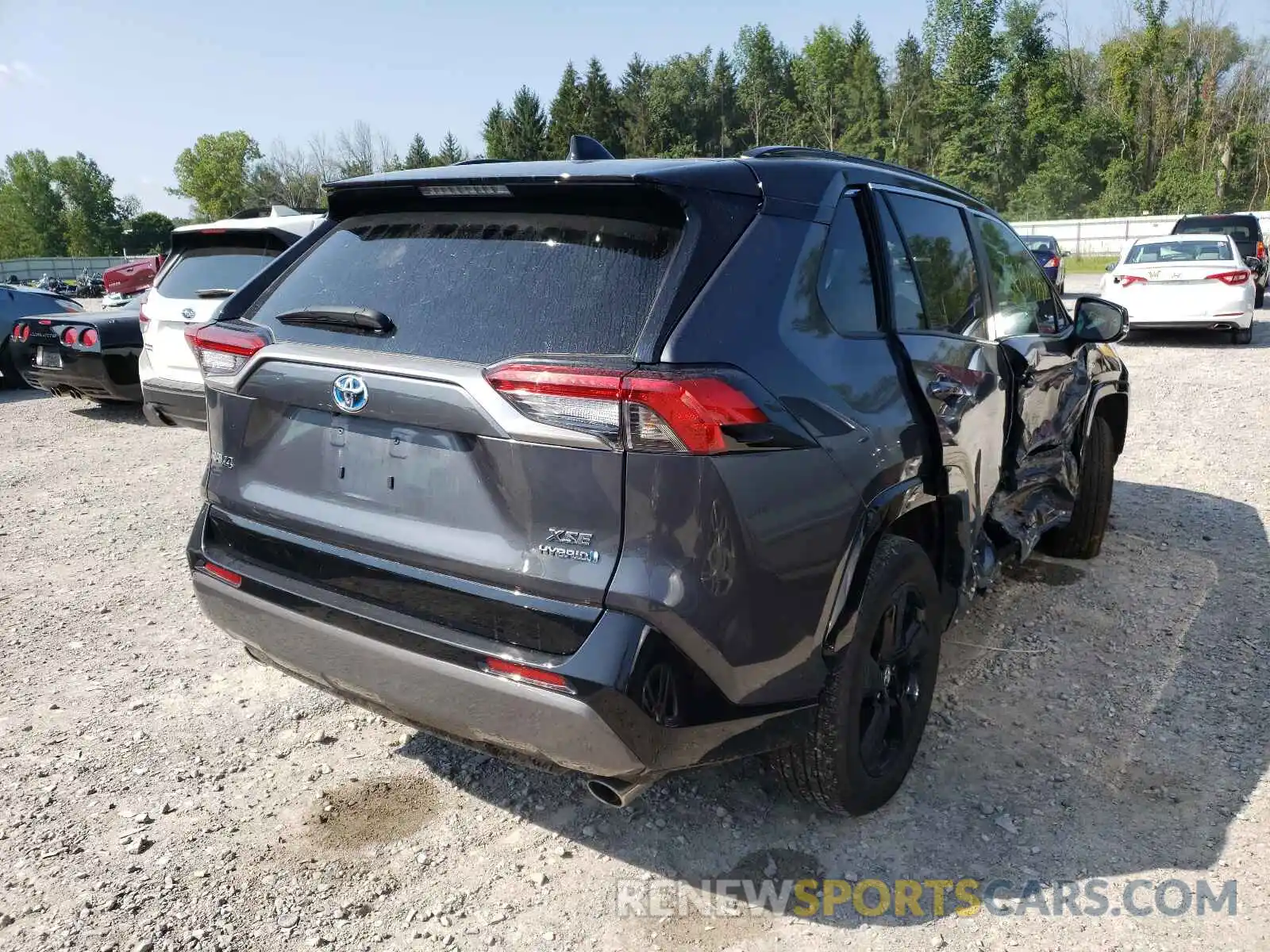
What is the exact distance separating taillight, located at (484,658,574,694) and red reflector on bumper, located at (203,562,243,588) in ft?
3.00

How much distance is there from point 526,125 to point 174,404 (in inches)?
3242

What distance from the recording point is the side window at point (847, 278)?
2537mm

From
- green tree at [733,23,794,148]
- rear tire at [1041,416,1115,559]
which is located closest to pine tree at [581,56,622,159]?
green tree at [733,23,794,148]

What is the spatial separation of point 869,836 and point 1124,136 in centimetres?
6939

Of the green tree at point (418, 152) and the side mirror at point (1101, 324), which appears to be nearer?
the side mirror at point (1101, 324)

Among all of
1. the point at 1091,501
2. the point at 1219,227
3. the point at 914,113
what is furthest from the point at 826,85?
the point at 1091,501

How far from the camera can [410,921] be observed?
8.11ft

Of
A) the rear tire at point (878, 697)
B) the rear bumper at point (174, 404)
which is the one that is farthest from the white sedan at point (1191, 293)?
the rear tire at point (878, 697)

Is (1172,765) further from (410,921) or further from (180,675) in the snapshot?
(180,675)

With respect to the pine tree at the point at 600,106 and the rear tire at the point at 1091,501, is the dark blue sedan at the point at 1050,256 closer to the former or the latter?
the rear tire at the point at 1091,501

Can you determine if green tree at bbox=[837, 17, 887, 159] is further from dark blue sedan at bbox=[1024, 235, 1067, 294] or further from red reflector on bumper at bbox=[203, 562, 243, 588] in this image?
red reflector on bumper at bbox=[203, 562, 243, 588]

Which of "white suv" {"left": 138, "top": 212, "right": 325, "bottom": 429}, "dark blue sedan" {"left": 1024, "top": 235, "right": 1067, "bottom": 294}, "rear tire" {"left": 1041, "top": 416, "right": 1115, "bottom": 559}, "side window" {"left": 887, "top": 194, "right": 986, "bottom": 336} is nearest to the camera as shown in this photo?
"side window" {"left": 887, "top": 194, "right": 986, "bottom": 336}

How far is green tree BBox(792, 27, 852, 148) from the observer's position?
280ft

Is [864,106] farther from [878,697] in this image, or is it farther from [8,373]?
[878,697]
